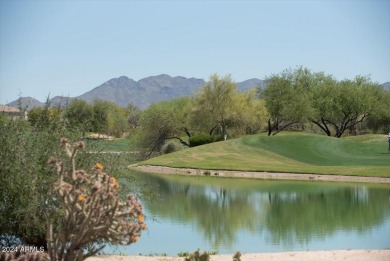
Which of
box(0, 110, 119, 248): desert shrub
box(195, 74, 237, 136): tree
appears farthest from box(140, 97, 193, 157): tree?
box(0, 110, 119, 248): desert shrub

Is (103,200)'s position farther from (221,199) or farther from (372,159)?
(372,159)

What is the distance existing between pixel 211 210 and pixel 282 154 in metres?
28.5

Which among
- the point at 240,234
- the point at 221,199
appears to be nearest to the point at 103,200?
the point at 240,234

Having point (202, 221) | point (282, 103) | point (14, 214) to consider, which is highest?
point (282, 103)

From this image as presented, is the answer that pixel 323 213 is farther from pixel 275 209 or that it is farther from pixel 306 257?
pixel 306 257

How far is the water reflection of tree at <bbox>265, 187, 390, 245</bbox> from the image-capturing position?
19.2 m

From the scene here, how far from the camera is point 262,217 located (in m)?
23.0

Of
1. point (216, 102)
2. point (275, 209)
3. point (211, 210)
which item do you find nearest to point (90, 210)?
point (211, 210)

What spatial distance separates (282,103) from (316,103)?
762 centimetres

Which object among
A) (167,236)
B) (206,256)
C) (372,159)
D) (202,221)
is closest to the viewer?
(206,256)

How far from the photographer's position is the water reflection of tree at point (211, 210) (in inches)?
771

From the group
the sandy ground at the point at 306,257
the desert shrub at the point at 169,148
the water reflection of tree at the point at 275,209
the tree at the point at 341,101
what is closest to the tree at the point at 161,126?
the desert shrub at the point at 169,148

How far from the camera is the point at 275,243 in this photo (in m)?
17.0

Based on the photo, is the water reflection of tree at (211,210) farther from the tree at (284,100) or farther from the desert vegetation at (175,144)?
the tree at (284,100)
